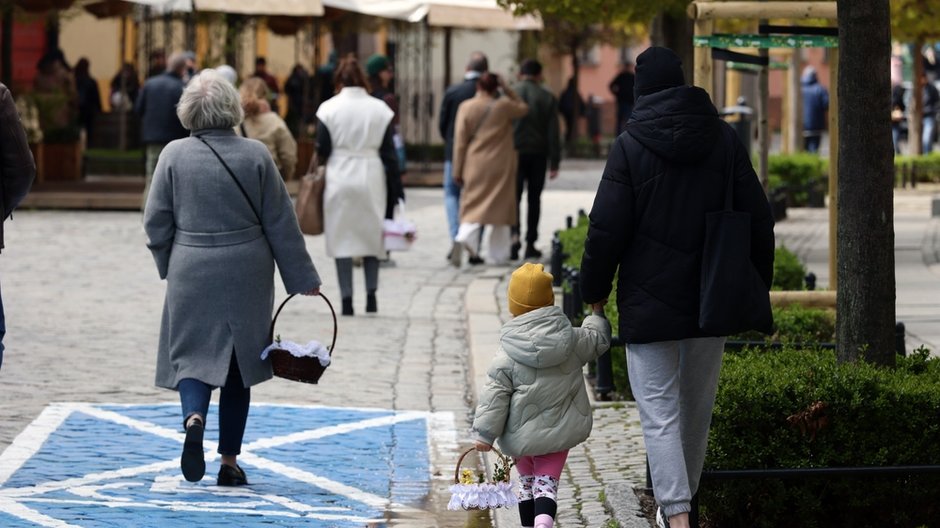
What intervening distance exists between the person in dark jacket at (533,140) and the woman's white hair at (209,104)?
9.41 m

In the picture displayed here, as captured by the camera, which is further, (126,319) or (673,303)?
(126,319)

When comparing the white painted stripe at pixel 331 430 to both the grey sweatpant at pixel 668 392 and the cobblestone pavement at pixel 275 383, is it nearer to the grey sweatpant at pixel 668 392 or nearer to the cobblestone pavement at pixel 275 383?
the cobblestone pavement at pixel 275 383

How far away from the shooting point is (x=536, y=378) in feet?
19.1

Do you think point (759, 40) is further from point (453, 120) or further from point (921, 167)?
point (921, 167)

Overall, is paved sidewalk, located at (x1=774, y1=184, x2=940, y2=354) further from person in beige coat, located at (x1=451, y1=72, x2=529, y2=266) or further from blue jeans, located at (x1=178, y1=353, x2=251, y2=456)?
blue jeans, located at (x1=178, y1=353, x2=251, y2=456)

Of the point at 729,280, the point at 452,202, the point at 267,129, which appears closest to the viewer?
the point at 729,280

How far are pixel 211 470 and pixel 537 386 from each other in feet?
8.02

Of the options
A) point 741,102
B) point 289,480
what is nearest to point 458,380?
point 289,480

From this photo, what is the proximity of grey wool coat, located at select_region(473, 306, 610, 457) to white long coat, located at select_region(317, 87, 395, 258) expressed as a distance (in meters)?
7.26

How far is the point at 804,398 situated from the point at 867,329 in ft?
1.89

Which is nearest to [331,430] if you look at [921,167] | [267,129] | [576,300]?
[576,300]

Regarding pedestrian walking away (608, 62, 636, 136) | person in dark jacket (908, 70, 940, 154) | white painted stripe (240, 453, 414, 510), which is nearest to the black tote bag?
white painted stripe (240, 453, 414, 510)

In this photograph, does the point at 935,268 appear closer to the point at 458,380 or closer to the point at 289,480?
the point at 458,380

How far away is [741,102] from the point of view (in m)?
22.7
